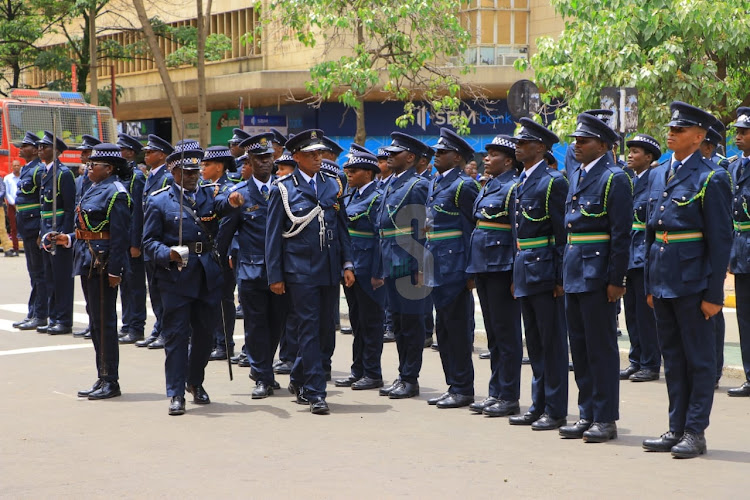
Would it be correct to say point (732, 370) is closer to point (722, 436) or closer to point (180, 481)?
point (722, 436)

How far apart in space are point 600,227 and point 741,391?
294 cm

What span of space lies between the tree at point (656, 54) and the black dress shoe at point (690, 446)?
1116 centimetres

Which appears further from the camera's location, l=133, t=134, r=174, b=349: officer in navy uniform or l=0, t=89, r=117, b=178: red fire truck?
l=0, t=89, r=117, b=178: red fire truck

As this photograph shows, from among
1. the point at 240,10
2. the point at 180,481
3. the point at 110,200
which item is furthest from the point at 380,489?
the point at 240,10

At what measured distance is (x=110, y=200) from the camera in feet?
34.4

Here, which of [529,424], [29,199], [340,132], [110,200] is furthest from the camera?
[340,132]

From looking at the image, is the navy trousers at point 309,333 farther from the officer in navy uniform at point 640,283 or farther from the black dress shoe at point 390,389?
the officer in navy uniform at point 640,283

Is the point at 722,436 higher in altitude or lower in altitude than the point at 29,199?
lower

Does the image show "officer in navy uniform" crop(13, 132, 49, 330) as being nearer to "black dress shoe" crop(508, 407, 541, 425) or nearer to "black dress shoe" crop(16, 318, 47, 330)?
"black dress shoe" crop(16, 318, 47, 330)

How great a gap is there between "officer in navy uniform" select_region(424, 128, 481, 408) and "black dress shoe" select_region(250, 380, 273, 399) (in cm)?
146

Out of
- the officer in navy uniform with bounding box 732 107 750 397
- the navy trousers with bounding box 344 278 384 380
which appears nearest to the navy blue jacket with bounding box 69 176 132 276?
the navy trousers with bounding box 344 278 384 380

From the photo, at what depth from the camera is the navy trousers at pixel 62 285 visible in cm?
1423

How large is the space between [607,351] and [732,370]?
3.55 m

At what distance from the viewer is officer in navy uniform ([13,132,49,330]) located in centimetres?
1473
